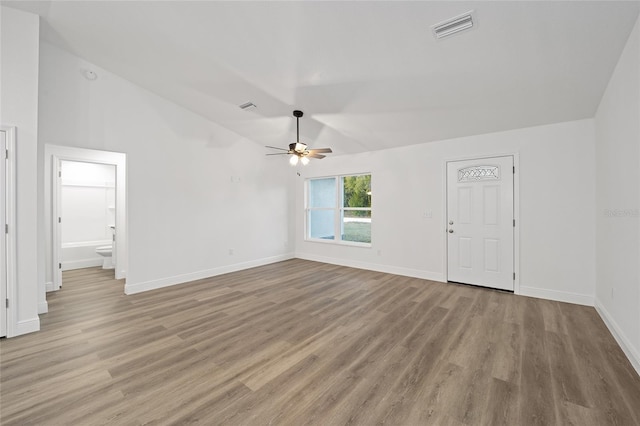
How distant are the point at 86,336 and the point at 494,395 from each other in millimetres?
3878

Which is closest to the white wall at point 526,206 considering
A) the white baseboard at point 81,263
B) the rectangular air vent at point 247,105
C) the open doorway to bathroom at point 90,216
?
the rectangular air vent at point 247,105

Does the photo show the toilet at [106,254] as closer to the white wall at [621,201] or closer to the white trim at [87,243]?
the white trim at [87,243]

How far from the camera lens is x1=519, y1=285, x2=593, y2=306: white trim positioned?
3.74m

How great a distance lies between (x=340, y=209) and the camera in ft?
21.7

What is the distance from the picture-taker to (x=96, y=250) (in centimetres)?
575

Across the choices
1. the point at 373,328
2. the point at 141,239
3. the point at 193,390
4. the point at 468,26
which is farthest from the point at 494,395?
the point at 141,239

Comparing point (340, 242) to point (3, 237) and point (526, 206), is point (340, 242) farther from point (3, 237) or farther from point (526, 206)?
point (3, 237)

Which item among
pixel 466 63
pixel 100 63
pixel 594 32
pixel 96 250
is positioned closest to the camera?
pixel 594 32

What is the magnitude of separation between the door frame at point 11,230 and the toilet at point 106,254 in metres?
3.01

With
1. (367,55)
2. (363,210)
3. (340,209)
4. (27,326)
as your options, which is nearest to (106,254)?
(27,326)

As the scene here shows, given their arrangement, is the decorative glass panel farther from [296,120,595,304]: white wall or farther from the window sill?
the window sill

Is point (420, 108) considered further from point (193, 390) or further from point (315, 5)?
point (193, 390)

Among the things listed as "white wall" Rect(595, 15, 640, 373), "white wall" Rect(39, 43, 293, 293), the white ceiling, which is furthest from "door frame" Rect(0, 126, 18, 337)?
"white wall" Rect(595, 15, 640, 373)

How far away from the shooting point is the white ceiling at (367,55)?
238 cm
